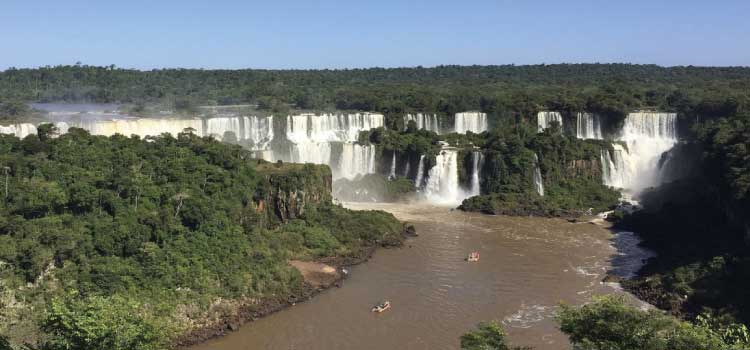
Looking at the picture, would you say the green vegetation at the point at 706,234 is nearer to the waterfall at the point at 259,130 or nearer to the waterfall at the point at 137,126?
the waterfall at the point at 259,130

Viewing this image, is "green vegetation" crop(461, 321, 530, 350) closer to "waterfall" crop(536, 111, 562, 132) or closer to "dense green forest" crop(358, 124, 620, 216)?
"dense green forest" crop(358, 124, 620, 216)

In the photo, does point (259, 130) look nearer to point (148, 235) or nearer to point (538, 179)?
point (538, 179)

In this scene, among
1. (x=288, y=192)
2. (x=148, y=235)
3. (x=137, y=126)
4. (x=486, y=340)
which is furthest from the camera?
(x=137, y=126)

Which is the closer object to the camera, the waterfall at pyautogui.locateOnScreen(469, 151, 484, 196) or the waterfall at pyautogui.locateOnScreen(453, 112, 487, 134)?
the waterfall at pyautogui.locateOnScreen(469, 151, 484, 196)

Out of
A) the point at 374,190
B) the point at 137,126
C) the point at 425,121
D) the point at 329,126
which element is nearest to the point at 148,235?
the point at 137,126

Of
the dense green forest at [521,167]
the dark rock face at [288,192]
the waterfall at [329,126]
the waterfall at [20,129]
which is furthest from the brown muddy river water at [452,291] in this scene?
the waterfall at [20,129]

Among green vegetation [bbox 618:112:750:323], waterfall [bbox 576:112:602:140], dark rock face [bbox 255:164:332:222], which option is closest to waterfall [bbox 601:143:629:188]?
green vegetation [bbox 618:112:750:323]
